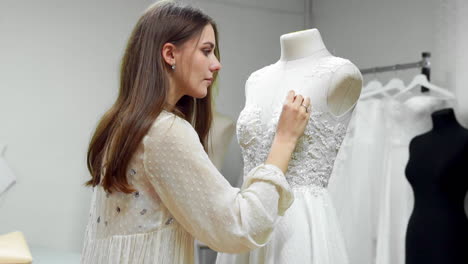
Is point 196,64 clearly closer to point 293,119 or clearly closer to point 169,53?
point 169,53

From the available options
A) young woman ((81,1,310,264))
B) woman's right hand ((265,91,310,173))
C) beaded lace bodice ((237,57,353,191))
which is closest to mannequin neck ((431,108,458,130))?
beaded lace bodice ((237,57,353,191))

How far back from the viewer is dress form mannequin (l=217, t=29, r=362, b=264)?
1479 millimetres

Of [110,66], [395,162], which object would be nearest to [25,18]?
[110,66]

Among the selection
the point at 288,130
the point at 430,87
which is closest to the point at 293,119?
the point at 288,130

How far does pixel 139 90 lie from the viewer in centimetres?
116

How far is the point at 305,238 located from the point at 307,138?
29 cm

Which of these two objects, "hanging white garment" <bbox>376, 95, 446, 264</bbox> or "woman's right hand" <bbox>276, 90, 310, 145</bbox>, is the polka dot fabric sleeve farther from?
"hanging white garment" <bbox>376, 95, 446, 264</bbox>

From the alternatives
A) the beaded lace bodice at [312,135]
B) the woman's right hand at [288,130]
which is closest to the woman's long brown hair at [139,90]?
the woman's right hand at [288,130]

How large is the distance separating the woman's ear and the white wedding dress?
490 millimetres

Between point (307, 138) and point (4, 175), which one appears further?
point (4, 175)

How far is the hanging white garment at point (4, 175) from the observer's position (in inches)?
124

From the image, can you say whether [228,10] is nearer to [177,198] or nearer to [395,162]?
[395,162]

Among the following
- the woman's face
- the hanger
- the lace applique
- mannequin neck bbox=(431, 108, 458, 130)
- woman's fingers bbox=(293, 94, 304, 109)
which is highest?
the woman's face

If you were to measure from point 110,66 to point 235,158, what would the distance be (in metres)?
1.11
